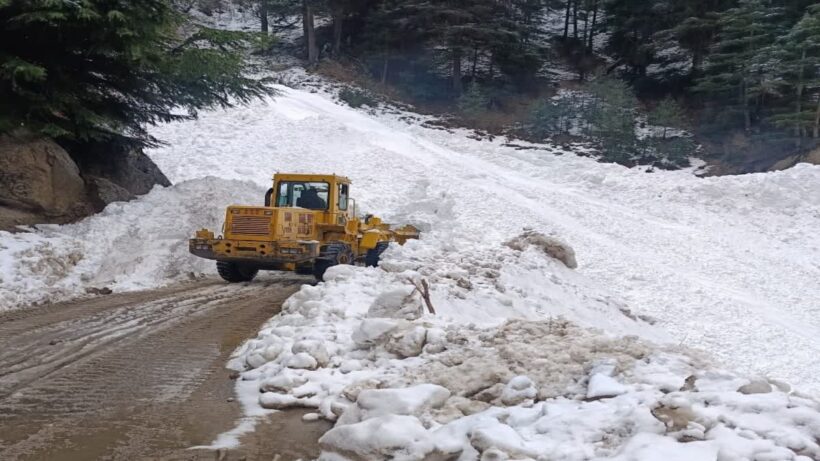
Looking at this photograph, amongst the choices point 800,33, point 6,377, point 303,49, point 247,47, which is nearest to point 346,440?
point 6,377

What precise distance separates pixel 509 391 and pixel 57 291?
9.02 metres

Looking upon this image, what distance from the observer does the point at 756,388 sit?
15.2 feet

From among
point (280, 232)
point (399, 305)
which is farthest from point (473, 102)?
point (399, 305)

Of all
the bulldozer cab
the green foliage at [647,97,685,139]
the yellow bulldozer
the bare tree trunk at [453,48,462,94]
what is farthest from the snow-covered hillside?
the bare tree trunk at [453,48,462,94]

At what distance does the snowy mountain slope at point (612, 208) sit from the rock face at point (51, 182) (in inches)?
212

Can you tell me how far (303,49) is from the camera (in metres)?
46.9

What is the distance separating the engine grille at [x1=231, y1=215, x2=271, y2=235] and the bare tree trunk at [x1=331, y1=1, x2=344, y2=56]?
3326 centimetres

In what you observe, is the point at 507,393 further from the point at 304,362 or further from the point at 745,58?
the point at 745,58

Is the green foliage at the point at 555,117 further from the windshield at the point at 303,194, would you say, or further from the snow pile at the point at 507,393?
the snow pile at the point at 507,393

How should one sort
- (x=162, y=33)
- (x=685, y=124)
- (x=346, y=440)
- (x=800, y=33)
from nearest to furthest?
(x=346, y=440) → (x=162, y=33) → (x=800, y=33) → (x=685, y=124)

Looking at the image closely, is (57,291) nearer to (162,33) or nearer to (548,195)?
(162,33)

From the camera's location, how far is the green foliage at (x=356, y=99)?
36.9 meters

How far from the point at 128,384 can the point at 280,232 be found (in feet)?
21.5

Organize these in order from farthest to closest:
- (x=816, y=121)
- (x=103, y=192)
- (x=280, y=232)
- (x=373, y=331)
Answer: (x=816, y=121)
(x=103, y=192)
(x=280, y=232)
(x=373, y=331)
